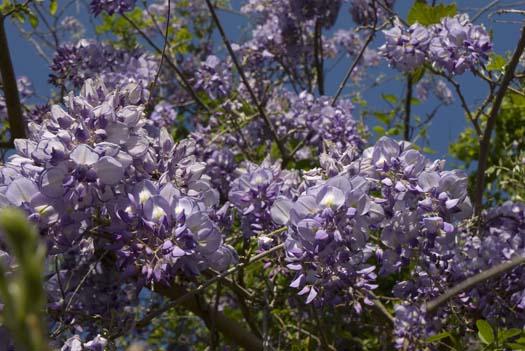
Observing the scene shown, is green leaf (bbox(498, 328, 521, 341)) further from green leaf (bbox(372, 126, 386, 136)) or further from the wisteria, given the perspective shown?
green leaf (bbox(372, 126, 386, 136))

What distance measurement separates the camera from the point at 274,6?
5.90m

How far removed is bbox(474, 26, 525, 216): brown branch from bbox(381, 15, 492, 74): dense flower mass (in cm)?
19

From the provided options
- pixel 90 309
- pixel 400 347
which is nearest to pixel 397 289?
pixel 400 347

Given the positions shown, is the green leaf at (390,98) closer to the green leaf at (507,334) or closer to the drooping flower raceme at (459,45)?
the drooping flower raceme at (459,45)

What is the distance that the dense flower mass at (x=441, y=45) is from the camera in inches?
126

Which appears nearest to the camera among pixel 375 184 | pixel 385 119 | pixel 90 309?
pixel 375 184

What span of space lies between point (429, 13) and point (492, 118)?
0.70 m

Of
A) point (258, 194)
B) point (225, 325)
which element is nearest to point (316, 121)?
point (225, 325)

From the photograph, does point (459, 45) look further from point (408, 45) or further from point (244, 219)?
point (244, 219)

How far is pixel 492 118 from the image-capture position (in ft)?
10.1

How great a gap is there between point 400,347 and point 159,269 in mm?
1359

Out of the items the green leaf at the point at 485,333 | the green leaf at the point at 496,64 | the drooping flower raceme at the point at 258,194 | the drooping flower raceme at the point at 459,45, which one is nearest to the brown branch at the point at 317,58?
the drooping flower raceme at the point at 459,45

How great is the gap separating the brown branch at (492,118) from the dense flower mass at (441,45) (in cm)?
19

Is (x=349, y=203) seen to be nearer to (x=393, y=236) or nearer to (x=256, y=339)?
(x=393, y=236)
